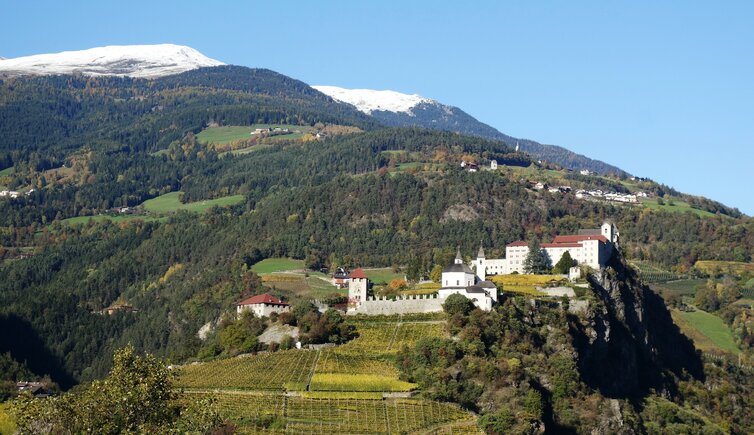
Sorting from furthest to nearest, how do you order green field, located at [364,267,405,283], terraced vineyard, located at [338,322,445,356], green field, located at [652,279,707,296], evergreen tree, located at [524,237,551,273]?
green field, located at [652,279,707,296], green field, located at [364,267,405,283], evergreen tree, located at [524,237,551,273], terraced vineyard, located at [338,322,445,356]

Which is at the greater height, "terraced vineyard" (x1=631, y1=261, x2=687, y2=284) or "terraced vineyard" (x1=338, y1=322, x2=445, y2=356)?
"terraced vineyard" (x1=338, y1=322, x2=445, y2=356)

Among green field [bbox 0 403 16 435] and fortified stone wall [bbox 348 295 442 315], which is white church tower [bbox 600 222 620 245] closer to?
fortified stone wall [bbox 348 295 442 315]

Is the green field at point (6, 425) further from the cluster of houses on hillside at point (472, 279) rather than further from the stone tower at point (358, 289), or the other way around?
the stone tower at point (358, 289)

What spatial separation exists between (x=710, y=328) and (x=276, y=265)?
62278mm

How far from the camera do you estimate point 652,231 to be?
19812 cm

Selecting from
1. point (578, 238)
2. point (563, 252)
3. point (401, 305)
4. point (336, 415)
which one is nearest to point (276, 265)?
point (578, 238)

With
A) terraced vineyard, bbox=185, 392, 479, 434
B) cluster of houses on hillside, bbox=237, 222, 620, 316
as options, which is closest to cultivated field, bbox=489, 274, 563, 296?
cluster of houses on hillside, bbox=237, 222, 620, 316

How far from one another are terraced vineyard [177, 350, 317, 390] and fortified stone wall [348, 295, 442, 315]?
34.9 ft

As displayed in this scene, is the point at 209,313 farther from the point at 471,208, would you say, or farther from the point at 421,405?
the point at 421,405

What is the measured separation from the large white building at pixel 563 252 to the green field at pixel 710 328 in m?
33.6

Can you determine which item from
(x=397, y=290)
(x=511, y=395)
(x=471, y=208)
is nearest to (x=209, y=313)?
(x=397, y=290)

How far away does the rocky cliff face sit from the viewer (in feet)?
358

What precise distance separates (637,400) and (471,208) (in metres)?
73.0

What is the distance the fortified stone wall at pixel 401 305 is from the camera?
355ft
